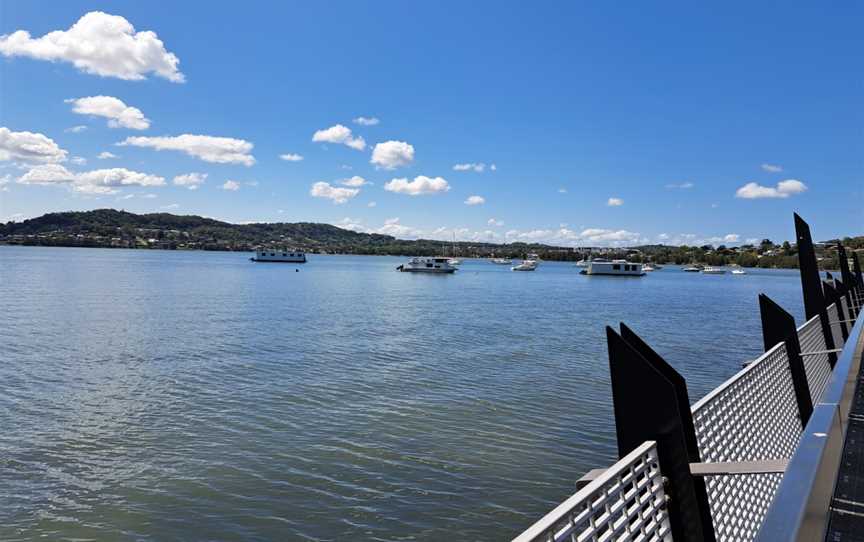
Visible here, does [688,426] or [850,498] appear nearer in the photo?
[850,498]

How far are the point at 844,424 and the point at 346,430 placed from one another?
10377 mm

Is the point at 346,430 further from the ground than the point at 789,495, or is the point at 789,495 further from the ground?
the point at 789,495

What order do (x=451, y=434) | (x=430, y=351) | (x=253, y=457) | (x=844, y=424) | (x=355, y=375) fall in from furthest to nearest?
(x=430, y=351) < (x=355, y=375) < (x=451, y=434) < (x=253, y=457) < (x=844, y=424)

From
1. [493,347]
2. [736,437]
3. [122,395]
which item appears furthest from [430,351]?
[736,437]

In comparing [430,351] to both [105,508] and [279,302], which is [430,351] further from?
[279,302]

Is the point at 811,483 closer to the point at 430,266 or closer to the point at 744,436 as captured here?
the point at 744,436

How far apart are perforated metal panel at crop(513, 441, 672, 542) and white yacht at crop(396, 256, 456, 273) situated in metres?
103

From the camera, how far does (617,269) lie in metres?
113

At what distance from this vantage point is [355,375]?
18109 millimetres

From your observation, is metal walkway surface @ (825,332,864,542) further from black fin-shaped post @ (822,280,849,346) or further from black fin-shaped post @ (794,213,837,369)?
black fin-shaped post @ (822,280,849,346)

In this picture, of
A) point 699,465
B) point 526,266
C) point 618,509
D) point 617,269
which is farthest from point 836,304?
point 526,266

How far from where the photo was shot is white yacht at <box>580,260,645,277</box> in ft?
365

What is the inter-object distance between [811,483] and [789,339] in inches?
191

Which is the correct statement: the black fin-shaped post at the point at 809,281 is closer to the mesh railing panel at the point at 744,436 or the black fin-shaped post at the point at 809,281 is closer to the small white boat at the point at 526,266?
the mesh railing panel at the point at 744,436
